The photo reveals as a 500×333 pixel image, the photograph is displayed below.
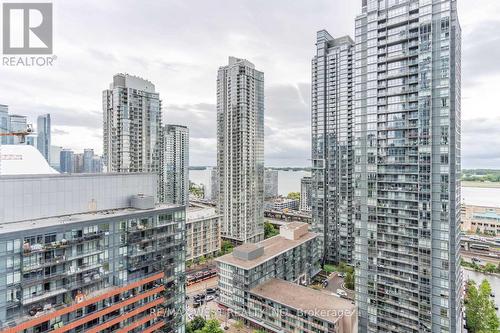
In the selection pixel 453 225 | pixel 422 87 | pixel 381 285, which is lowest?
pixel 381 285

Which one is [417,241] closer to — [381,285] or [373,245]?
[373,245]

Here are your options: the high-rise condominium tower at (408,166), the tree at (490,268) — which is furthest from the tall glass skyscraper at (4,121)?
the tree at (490,268)

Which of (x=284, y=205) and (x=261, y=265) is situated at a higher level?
(x=261, y=265)

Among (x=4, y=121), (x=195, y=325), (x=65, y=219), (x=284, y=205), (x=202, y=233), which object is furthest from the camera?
(x=284, y=205)

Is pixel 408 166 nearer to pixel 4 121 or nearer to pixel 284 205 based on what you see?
pixel 4 121

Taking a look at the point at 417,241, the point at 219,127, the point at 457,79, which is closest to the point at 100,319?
the point at 417,241

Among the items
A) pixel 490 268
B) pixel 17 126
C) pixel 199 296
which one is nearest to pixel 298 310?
pixel 199 296

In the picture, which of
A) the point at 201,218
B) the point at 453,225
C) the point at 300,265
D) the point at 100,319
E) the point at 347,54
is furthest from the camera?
the point at 201,218

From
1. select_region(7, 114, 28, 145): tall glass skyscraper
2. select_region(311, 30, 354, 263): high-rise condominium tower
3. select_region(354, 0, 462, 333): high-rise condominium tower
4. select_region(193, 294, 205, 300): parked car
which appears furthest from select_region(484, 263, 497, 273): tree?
select_region(7, 114, 28, 145): tall glass skyscraper
